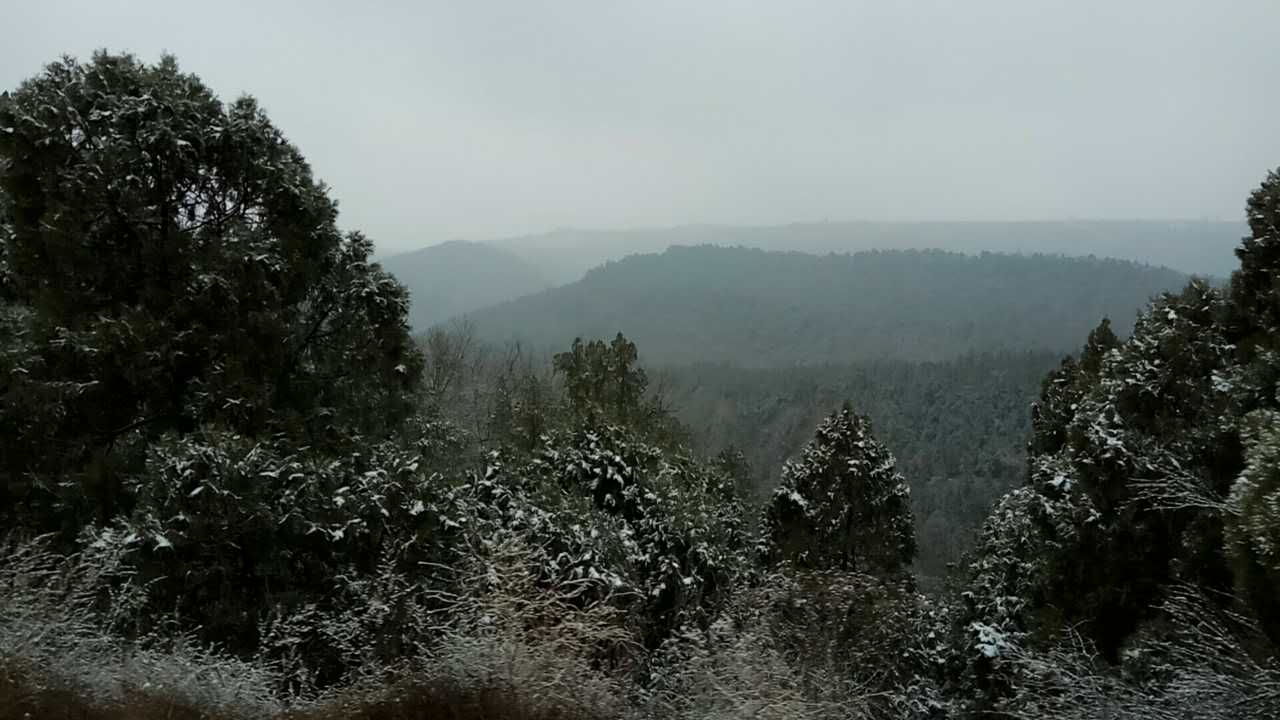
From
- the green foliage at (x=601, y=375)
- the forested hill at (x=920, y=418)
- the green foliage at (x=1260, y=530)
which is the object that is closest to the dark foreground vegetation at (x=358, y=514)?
the green foliage at (x=1260, y=530)

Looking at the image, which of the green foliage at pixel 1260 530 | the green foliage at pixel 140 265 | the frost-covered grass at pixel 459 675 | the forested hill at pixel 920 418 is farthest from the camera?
the forested hill at pixel 920 418

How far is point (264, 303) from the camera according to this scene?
6613 mm

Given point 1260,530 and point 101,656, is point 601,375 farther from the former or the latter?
point 1260,530

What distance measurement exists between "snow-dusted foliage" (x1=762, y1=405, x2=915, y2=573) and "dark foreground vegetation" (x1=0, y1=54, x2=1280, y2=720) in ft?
14.6

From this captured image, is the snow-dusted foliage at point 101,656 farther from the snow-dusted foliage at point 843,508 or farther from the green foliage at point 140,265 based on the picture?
the snow-dusted foliage at point 843,508

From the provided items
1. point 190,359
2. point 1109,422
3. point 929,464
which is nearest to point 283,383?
point 190,359

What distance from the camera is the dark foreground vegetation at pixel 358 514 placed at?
13.1ft

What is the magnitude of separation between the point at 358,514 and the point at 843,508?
430 inches

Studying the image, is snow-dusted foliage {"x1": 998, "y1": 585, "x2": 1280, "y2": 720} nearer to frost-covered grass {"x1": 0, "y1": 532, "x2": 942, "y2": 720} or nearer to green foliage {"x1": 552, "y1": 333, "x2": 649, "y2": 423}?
frost-covered grass {"x1": 0, "y1": 532, "x2": 942, "y2": 720}

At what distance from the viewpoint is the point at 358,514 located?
5.98m

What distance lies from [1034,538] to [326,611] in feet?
28.4

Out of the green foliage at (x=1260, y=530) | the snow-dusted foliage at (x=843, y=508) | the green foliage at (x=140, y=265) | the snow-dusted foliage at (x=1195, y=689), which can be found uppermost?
the green foliage at (x=140, y=265)

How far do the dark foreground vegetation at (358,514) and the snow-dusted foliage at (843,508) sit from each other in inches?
176

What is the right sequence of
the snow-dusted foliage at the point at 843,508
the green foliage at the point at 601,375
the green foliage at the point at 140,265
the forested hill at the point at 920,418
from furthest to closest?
the forested hill at the point at 920,418 → the green foliage at the point at 601,375 → the snow-dusted foliage at the point at 843,508 → the green foliage at the point at 140,265
